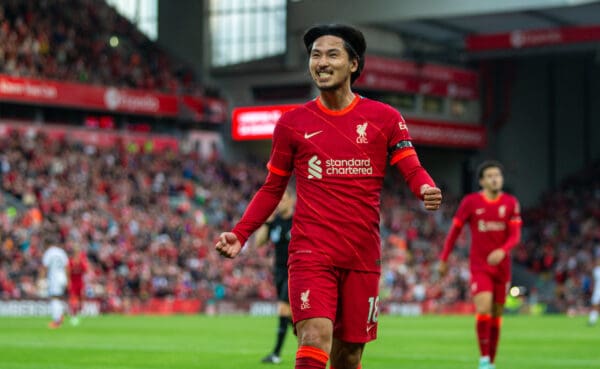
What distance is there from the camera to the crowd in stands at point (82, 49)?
148 feet

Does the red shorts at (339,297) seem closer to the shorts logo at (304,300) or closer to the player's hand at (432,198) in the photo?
the shorts logo at (304,300)

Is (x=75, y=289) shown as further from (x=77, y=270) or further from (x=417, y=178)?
(x=417, y=178)

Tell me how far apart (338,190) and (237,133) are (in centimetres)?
4568

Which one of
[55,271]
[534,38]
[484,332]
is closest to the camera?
[484,332]

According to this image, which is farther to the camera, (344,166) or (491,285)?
(491,285)

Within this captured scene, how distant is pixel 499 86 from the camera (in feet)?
207

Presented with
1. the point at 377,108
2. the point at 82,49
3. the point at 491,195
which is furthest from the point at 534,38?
the point at 377,108

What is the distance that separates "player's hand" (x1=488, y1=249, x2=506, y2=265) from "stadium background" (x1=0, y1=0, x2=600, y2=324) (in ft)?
71.5

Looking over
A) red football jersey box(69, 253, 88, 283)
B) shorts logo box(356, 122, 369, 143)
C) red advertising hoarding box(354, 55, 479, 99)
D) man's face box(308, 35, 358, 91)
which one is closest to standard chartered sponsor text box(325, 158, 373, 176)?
shorts logo box(356, 122, 369, 143)

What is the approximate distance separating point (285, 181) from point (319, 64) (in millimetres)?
865

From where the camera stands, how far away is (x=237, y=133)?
5366 centimetres

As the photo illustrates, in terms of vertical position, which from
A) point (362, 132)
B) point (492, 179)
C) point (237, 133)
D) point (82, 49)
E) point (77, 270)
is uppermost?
point (82, 49)

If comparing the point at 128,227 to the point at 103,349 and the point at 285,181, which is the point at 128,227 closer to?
the point at 103,349

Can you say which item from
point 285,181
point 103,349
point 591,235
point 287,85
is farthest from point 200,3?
point 285,181
